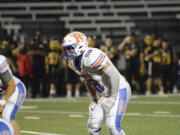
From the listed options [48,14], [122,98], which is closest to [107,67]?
[122,98]

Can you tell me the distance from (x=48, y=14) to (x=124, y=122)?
1308 centimetres

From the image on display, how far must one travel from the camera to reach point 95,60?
17.4 ft

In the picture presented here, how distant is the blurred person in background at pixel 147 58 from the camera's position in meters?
14.8

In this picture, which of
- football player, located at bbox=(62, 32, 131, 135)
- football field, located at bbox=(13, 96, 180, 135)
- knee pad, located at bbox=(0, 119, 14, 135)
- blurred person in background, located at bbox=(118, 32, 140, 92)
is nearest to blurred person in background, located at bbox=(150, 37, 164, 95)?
blurred person in background, located at bbox=(118, 32, 140, 92)

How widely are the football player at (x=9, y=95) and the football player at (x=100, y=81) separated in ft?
2.25

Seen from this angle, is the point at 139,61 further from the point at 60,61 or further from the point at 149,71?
the point at 60,61

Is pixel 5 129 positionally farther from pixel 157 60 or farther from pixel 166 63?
pixel 166 63

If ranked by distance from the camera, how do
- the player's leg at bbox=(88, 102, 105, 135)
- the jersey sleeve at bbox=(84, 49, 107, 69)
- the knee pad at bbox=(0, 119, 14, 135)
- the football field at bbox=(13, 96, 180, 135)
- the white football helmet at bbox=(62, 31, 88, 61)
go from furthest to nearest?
1. the football field at bbox=(13, 96, 180, 135)
2. the player's leg at bbox=(88, 102, 105, 135)
3. the white football helmet at bbox=(62, 31, 88, 61)
4. the jersey sleeve at bbox=(84, 49, 107, 69)
5. the knee pad at bbox=(0, 119, 14, 135)

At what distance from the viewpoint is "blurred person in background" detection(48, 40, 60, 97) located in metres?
14.3

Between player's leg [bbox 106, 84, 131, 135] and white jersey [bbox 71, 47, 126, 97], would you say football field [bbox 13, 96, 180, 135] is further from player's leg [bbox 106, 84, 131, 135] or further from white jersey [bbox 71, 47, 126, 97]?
white jersey [bbox 71, 47, 126, 97]

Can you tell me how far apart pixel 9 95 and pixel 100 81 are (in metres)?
1.05

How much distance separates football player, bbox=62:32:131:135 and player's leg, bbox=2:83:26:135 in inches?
38.2

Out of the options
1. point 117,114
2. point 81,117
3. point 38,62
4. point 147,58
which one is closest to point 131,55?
point 147,58

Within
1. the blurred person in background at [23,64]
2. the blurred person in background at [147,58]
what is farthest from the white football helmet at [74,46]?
the blurred person in background at [147,58]
